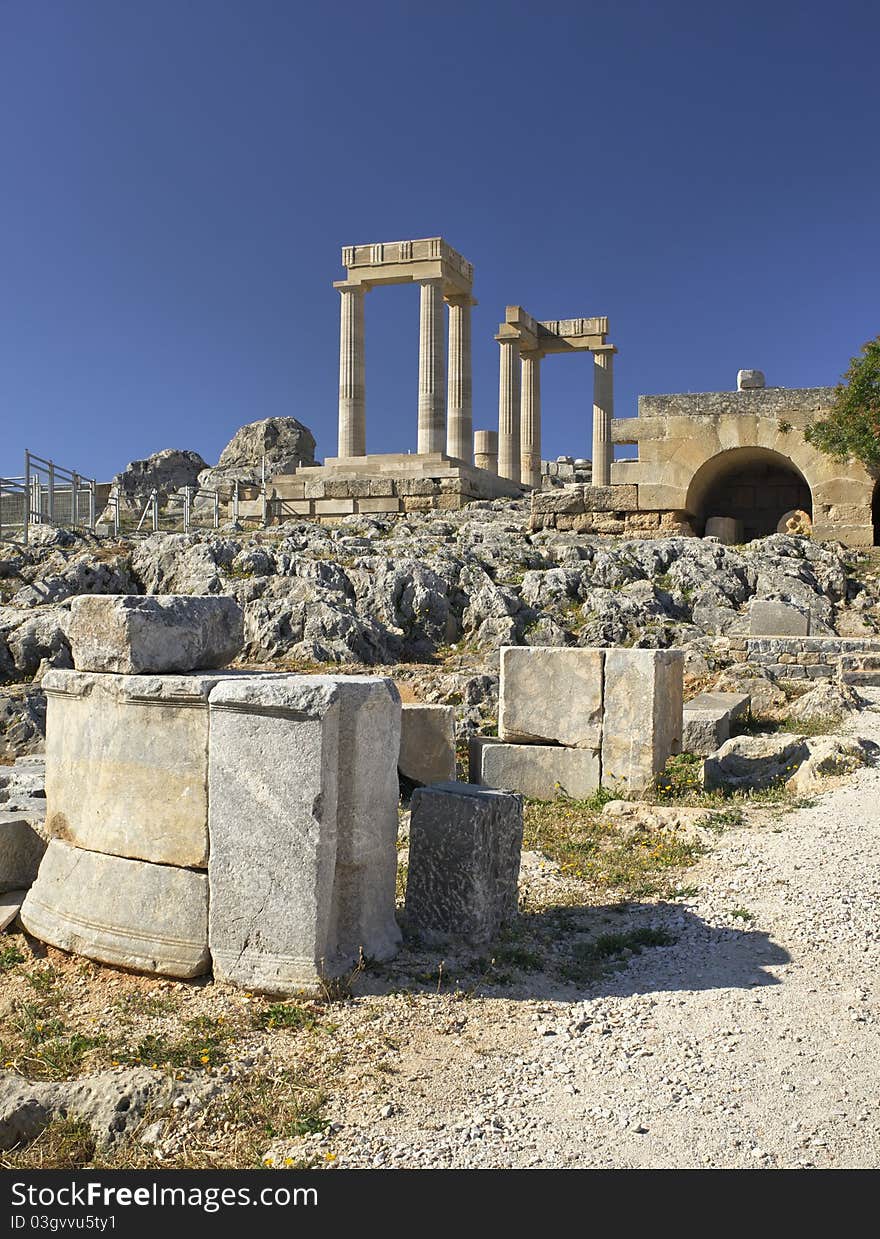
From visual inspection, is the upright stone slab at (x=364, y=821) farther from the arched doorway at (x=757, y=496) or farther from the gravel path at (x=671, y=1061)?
the arched doorway at (x=757, y=496)

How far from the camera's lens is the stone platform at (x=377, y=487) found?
76.7ft

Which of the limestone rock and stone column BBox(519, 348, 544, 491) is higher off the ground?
stone column BBox(519, 348, 544, 491)

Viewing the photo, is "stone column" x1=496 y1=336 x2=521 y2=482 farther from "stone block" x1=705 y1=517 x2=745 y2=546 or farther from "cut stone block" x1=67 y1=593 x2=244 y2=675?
"cut stone block" x1=67 y1=593 x2=244 y2=675

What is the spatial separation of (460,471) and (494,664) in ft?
37.4

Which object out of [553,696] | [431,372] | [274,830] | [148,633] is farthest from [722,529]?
[274,830]

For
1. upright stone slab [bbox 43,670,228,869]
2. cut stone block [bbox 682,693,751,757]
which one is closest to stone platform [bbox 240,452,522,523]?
cut stone block [bbox 682,693,751,757]

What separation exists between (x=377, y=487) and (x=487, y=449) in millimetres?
11820

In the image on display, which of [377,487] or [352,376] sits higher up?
[352,376]

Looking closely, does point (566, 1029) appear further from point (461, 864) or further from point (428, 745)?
point (428, 745)

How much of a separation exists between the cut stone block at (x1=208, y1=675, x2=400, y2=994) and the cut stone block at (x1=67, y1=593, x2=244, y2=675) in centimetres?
53

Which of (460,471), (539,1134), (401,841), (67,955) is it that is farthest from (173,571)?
(539,1134)

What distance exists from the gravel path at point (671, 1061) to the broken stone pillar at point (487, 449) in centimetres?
2958

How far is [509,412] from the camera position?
32312 mm

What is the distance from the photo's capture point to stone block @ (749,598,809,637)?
44.0 ft
